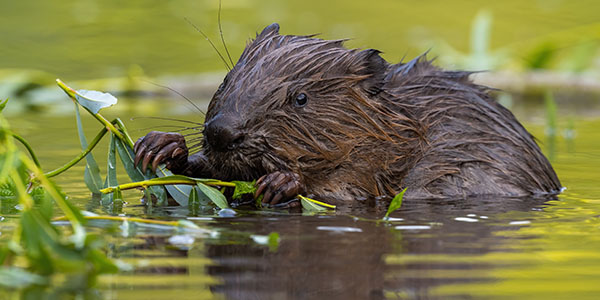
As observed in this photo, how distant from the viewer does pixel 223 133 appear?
12.1ft

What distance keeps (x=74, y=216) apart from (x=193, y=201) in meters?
1.33

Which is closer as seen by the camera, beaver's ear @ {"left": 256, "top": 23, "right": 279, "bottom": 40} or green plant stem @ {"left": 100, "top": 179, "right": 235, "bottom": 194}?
green plant stem @ {"left": 100, "top": 179, "right": 235, "bottom": 194}

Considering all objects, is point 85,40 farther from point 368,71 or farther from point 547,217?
point 547,217

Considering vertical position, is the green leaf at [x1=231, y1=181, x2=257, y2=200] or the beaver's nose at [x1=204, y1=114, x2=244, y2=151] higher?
the beaver's nose at [x1=204, y1=114, x2=244, y2=151]

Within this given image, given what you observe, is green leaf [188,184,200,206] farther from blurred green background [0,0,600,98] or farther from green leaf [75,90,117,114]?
blurred green background [0,0,600,98]

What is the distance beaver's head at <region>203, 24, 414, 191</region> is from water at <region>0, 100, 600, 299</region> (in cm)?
27

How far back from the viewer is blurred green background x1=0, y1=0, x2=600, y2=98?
32.5 feet

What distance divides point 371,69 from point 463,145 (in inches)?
22.5

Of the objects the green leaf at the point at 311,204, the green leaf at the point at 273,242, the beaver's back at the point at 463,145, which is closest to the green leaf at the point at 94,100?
the green leaf at the point at 311,204

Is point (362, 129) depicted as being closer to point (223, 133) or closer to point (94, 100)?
point (223, 133)

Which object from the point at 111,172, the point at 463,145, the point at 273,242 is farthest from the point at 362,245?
the point at 463,145

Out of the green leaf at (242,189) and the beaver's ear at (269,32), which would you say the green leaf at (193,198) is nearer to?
the green leaf at (242,189)

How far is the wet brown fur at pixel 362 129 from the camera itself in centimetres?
385

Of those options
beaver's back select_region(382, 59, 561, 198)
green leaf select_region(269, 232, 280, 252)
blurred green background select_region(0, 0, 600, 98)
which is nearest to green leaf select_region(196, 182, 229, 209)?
green leaf select_region(269, 232, 280, 252)
